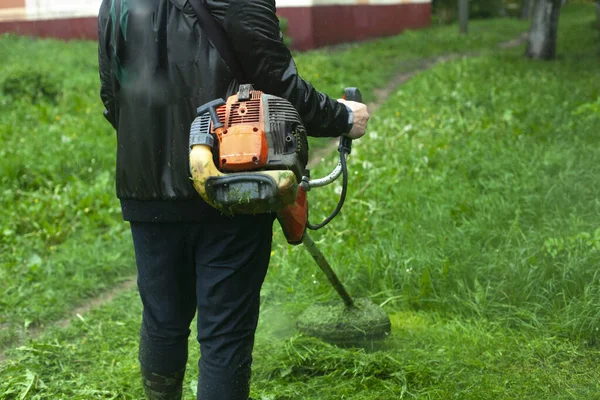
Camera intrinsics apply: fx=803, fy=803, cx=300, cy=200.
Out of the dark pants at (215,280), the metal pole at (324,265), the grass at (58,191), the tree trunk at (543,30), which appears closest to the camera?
the dark pants at (215,280)

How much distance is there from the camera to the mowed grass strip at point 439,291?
371cm

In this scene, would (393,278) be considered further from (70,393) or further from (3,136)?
(3,136)

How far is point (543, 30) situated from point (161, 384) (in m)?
13.4

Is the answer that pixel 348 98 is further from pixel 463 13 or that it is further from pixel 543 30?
pixel 463 13

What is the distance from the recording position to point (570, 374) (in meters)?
3.74

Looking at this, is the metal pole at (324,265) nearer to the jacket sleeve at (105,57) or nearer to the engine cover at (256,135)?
the engine cover at (256,135)

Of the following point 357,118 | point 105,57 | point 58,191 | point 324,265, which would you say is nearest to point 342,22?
point 58,191

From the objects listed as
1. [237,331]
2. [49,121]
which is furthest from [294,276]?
[49,121]

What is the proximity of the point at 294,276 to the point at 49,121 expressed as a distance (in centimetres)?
595

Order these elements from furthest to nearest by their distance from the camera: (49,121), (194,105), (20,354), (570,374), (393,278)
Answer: (49,121)
(393,278)
(20,354)
(570,374)
(194,105)

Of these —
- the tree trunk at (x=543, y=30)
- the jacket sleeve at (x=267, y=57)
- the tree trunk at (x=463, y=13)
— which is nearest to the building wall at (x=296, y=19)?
the tree trunk at (x=463, y=13)

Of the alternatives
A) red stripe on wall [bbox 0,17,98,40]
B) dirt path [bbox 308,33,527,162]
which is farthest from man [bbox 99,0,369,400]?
red stripe on wall [bbox 0,17,98,40]

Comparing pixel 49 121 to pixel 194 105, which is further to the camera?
pixel 49 121

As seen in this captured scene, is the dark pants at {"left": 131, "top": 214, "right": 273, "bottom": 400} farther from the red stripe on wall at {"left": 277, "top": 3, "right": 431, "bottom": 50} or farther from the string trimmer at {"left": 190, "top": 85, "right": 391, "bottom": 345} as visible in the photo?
the red stripe on wall at {"left": 277, "top": 3, "right": 431, "bottom": 50}
